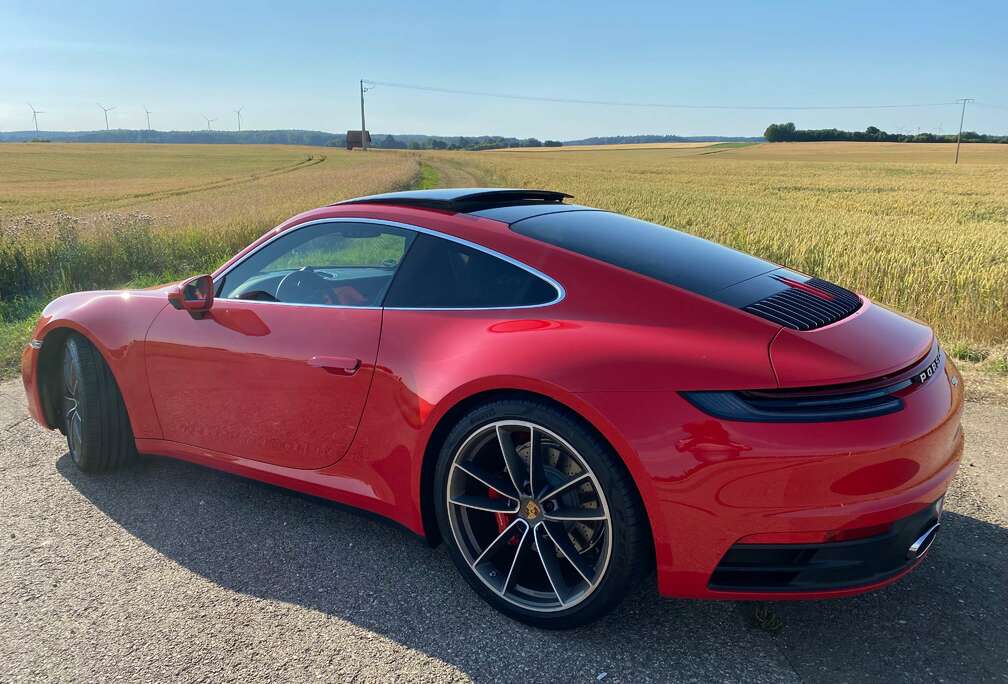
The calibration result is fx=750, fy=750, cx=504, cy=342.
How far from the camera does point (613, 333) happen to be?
7.57ft

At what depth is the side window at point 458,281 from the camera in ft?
8.41

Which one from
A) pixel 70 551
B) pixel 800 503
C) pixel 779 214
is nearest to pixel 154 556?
pixel 70 551

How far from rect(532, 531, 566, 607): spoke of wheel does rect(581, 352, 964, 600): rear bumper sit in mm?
355

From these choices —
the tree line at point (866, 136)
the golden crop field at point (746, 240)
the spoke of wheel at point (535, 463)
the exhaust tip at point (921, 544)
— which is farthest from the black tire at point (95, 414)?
the tree line at point (866, 136)

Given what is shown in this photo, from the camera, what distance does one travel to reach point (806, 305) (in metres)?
2.51

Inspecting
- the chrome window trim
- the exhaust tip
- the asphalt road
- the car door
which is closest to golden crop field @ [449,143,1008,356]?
the asphalt road

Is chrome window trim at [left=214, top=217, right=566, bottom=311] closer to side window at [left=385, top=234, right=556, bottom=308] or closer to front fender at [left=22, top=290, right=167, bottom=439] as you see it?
side window at [left=385, top=234, right=556, bottom=308]

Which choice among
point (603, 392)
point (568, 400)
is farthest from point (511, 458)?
point (603, 392)

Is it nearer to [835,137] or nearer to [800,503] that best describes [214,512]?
[800,503]

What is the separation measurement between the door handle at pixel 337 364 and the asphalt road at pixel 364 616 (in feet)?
1.94

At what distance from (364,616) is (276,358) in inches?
41.4

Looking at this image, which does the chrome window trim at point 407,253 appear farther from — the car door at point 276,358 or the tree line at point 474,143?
the tree line at point 474,143

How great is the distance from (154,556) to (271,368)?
3.00 ft

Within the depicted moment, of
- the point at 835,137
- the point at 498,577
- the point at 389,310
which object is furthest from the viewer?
the point at 835,137
